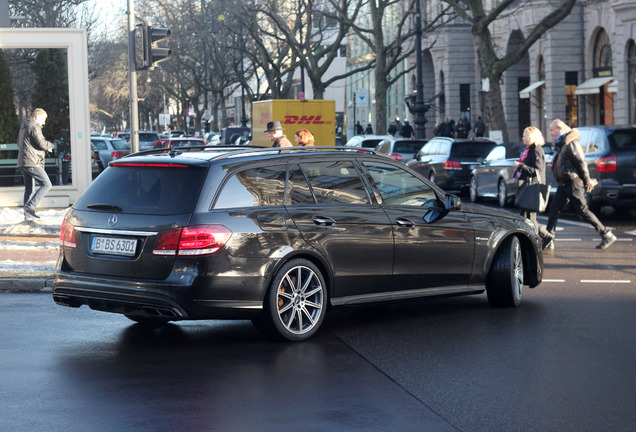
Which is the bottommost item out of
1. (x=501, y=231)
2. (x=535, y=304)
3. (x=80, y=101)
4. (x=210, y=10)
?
(x=535, y=304)

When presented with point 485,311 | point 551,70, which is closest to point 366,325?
point 485,311

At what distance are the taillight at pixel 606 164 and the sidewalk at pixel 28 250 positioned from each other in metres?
9.11

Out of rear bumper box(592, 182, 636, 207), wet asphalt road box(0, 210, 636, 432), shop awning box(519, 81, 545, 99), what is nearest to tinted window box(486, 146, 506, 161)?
rear bumper box(592, 182, 636, 207)

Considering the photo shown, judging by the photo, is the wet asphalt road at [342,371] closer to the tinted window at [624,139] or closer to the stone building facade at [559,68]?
the tinted window at [624,139]

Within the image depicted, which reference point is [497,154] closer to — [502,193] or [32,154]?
[502,193]

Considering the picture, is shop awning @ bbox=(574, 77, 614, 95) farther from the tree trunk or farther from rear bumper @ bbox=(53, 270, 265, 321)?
rear bumper @ bbox=(53, 270, 265, 321)

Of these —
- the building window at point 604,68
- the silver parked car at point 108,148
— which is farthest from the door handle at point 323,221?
the building window at point 604,68

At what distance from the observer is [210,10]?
61.8m

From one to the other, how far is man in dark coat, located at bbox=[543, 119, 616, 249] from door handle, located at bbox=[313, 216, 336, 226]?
6929 mm

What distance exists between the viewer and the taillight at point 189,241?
760 cm

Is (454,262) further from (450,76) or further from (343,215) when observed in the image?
(450,76)

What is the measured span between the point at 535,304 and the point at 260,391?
4.25m

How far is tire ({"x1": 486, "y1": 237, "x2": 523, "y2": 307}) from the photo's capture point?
31.8 feet

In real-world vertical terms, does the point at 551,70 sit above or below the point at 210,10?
below
